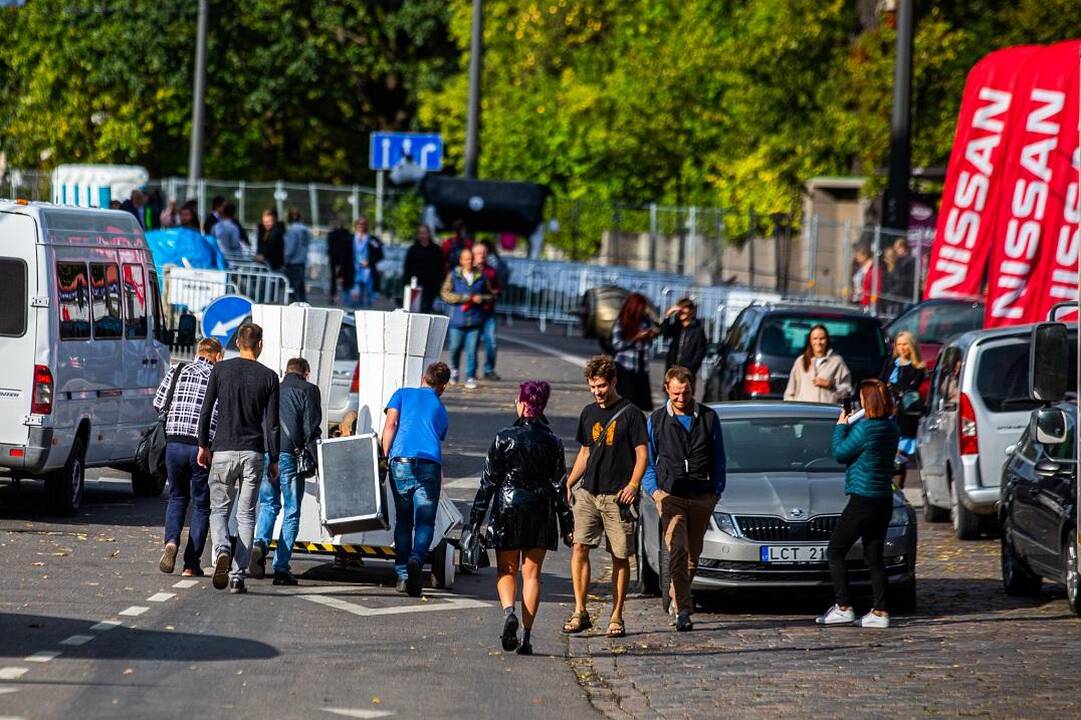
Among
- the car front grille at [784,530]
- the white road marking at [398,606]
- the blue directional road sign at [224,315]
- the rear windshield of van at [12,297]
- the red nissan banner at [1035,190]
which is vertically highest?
the red nissan banner at [1035,190]

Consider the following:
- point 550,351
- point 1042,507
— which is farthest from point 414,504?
point 550,351

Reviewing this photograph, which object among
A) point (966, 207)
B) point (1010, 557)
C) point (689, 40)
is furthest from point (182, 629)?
point (689, 40)

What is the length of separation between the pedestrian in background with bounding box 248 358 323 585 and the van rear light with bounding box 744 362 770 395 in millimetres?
9206

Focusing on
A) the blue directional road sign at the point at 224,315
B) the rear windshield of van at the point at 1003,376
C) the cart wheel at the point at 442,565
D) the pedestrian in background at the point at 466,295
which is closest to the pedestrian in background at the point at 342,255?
the pedestrian in background at the point at 466,295

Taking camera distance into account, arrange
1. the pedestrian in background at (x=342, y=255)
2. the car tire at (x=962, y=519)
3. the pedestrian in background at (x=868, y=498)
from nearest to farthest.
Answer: the pedestrian in background at (x=868, y=498) → the car tire at (x=962, y=519) → the pedestrian in background at (x=342, y=255)

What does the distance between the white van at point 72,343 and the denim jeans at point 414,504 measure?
3.89 meters

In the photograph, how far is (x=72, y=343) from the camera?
17.2 m

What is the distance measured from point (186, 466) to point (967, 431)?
266 inches

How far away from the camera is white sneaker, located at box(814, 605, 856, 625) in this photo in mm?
12969

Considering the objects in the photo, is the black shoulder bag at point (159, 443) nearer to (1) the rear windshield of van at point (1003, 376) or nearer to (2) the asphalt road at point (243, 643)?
(2) the asphalt road at point (243, 643)

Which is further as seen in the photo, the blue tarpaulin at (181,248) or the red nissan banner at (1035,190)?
the blue tarpaulin at (181,248)

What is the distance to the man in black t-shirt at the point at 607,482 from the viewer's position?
1245 centimetres

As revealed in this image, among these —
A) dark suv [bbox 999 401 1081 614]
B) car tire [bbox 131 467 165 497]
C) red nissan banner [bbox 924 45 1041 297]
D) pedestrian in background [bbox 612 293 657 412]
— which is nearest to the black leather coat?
dark suv [bbox 999 401 1081 614]

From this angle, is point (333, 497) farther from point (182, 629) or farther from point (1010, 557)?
point (1010, 557)
